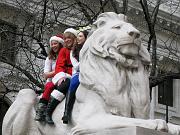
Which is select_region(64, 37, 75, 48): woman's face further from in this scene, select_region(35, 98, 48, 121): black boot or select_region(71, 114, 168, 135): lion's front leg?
select_region(71, 114, 168, 135): lion's front leg

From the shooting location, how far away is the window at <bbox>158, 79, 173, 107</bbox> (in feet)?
96.8

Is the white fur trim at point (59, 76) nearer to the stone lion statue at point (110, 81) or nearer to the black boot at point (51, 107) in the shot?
the black boot at point (51, 107)

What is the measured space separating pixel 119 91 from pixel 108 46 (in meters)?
0.53

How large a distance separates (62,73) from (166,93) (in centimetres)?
2412

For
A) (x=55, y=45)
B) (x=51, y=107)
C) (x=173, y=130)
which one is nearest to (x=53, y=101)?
(x=51, y=107)

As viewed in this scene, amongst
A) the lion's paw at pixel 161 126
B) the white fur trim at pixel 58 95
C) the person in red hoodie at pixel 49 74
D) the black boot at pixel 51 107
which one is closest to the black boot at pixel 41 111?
the person in red hoodie at pixel 49 74

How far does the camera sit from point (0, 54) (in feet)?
51.0

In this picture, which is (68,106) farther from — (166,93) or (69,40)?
(166,93)

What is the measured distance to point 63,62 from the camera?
6469mm

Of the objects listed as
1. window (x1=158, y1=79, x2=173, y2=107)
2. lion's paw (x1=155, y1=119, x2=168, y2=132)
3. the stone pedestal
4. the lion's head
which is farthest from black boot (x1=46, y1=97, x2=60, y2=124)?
window (x1=158, y1=79, x2=173, y2=107)

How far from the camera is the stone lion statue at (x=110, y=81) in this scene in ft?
18.1

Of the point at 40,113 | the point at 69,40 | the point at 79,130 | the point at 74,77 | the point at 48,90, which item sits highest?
the point at 69,40

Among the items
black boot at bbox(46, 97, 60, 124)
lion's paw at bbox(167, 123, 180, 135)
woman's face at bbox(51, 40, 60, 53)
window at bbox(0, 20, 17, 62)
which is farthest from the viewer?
window at bbox(0, 20, 17, 62)

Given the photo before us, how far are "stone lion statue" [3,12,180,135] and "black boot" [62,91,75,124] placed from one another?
0.05 m
